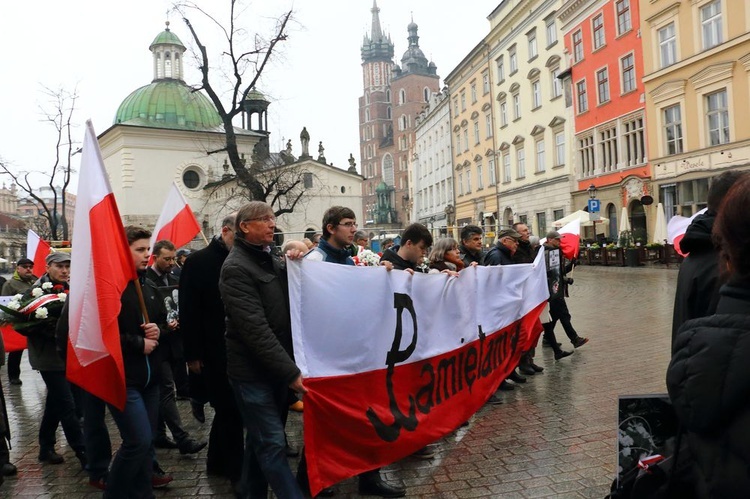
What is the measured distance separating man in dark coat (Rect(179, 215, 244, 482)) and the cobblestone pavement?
24cm

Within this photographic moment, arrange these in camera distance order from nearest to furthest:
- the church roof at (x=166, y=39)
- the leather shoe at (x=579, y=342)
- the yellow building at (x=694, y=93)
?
1. the leather shoe at (x=579, y=342)
2. the yellow building at (x=694, y=93)
3. the church roof at (x=166, y=39)

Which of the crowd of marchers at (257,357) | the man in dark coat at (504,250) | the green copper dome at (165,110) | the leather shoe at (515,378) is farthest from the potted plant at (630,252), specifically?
the green copper dome at (165,110)

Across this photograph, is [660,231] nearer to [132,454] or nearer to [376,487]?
[376,487]

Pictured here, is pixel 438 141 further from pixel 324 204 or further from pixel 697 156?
pixel 697 156

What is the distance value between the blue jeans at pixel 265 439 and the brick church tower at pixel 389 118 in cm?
10050

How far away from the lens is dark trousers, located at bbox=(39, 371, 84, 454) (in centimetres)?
536

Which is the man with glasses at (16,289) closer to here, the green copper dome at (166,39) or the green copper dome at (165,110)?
the green copper dome at (165,110)

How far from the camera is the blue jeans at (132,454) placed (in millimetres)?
3709

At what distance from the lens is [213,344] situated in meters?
4.66

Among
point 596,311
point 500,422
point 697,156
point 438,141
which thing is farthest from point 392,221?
point 500,422

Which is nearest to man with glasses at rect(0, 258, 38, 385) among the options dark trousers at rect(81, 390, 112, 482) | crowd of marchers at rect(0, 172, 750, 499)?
crowd of marchers at rect(0, 172, 750, 499)

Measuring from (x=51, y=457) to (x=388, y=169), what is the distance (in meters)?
131

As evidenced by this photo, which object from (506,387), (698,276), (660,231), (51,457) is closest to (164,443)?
(51,457)

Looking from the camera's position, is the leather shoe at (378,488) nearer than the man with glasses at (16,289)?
Yes
